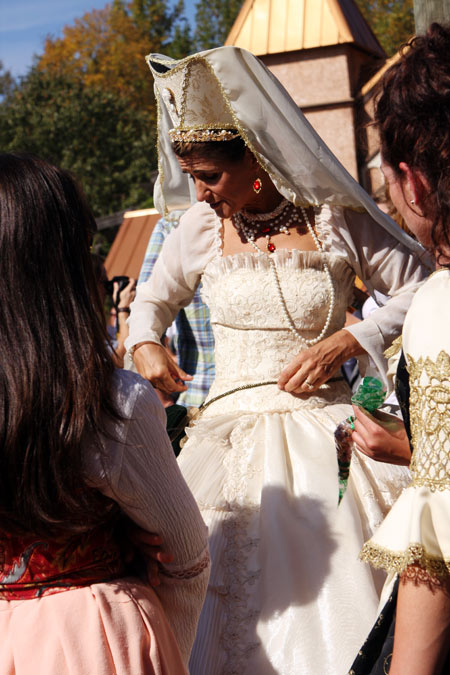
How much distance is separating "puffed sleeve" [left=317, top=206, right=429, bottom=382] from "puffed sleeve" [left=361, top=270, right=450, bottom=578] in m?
1.50

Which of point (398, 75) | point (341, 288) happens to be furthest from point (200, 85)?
point (398, 75)

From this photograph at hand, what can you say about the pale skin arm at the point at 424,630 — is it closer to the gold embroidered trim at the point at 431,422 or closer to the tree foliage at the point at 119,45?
the gold embroidered trim at the point at 431,422

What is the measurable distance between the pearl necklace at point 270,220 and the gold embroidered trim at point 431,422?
68.4 inches

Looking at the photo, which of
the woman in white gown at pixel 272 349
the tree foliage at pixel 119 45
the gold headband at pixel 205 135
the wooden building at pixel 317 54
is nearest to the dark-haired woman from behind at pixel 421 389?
the woman in white gown at pixel 272 349

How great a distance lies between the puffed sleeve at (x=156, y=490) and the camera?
177 cm

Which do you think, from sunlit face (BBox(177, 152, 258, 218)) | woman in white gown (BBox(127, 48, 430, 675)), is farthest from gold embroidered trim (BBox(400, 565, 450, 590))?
sunlit face (BBox(177, 152, 258, 218))

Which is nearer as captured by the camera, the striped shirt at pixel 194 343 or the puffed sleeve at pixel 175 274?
the puffed sleeve at pixel 175 274

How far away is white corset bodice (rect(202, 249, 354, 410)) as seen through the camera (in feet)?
10.1

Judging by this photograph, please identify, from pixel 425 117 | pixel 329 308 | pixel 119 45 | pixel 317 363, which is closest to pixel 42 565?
pixel 425 117

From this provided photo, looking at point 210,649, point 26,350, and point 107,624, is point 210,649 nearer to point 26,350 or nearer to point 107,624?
point 107,624

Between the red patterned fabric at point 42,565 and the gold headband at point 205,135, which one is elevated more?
the gold headband at point 205,135

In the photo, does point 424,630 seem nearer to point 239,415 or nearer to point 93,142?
point 239,415

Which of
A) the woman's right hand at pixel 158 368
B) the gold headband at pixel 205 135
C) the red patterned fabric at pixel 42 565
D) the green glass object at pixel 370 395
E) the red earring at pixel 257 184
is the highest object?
the gold headband at pixel 205 135

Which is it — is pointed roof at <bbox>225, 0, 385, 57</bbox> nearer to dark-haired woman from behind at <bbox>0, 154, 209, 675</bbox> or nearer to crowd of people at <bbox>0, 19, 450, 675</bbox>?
crowd of people at <bbox>0, 19, 450, 675</bbox>
